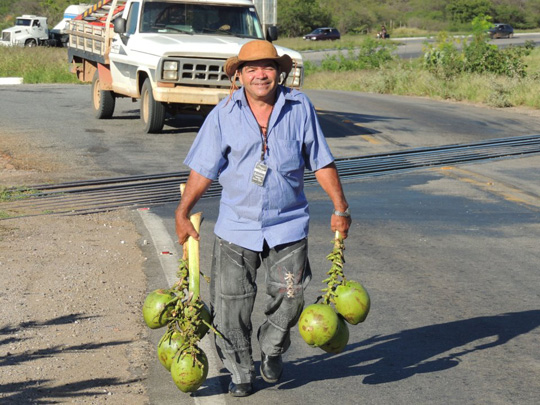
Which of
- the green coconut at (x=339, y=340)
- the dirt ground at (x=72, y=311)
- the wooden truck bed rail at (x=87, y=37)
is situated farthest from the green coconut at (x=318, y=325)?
the wooden truck bed rail at (x=87, y=37)

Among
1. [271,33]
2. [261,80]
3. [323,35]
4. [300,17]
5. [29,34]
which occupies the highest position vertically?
[261,80]

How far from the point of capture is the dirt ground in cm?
497

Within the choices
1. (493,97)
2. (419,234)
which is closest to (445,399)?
(419,234)

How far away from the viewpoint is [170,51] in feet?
48.0

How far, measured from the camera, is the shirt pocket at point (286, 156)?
15.2 ft

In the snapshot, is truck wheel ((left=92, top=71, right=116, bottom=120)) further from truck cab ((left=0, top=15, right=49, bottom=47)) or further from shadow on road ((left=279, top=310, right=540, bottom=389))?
truck cab ((left=0, top=15, right=49, bottom=47))

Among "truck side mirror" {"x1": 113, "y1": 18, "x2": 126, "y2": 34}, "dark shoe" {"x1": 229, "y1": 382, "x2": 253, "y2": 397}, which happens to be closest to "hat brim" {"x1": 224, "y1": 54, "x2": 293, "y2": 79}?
"dark shoe" {"x1": 229, "y1": 382, "x2": 253, "y2": 397}

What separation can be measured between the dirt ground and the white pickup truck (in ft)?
18.2

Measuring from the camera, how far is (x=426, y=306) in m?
6.42

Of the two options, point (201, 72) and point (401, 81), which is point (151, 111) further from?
point (401, 81)

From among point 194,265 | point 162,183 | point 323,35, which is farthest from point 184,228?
point 323,35

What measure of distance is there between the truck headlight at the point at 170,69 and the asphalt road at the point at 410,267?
1.04 meters

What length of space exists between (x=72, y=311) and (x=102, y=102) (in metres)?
11.7

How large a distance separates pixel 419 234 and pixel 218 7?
27.3 feet
